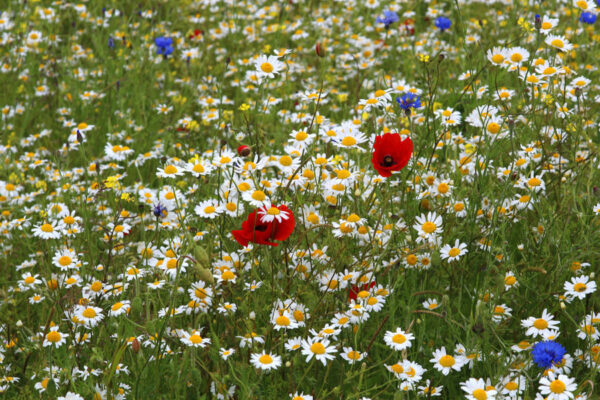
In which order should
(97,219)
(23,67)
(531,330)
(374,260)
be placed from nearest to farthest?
(531,330), (374,260), (97,219), (23,67)

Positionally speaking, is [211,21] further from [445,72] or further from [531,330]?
[531,330]

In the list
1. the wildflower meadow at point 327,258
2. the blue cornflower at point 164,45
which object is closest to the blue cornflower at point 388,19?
the wildflower meadow at point 327,258

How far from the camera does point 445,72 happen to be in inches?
178

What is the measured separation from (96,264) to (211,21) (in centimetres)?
405

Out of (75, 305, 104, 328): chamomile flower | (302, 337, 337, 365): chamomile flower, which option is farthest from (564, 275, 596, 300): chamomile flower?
(75, 305, 104, 328): chamomile flower

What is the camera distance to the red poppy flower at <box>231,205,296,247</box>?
1959 mm

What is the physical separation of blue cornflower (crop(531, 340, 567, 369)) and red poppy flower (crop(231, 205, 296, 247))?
0.78 m

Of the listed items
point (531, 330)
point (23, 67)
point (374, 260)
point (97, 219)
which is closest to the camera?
point (531, 330)

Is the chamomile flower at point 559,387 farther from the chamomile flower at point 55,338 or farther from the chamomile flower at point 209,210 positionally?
the chamomile flower at point 55,338

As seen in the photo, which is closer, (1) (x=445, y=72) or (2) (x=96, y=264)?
(2) (x=96, y=264)

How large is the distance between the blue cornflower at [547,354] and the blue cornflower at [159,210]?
1.54 meters

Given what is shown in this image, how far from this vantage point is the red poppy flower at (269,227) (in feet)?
6.43

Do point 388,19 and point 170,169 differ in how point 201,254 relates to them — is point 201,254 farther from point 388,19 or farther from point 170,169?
point 388,19

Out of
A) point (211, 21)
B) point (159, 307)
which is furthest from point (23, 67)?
point (159, 307)
